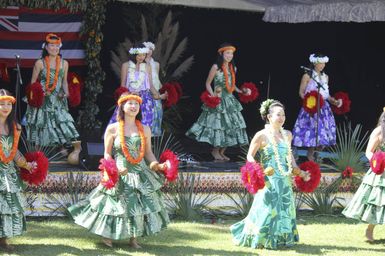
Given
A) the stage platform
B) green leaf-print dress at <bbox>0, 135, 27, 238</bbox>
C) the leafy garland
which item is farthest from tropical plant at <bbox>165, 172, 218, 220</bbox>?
the leafy garland

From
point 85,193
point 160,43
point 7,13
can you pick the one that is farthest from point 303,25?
point 85,193

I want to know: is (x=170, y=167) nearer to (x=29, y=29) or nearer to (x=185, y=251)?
(x=185, y=251)

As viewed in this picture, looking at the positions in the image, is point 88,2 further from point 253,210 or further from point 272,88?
point 253,210

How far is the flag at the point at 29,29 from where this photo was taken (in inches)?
512

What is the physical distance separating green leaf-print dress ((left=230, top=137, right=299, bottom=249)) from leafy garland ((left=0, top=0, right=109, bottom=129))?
5.25 m

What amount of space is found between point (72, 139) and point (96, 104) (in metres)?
2.69

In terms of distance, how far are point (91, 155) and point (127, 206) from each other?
11.8ft

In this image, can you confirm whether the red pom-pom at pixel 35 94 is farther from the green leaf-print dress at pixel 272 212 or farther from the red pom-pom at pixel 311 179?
the red pom-pom at pixel 311 179

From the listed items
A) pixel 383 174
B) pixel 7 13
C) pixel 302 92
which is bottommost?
pixel 383 174

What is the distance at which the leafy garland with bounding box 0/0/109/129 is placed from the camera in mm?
12874

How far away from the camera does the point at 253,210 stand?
Result: 8773mm

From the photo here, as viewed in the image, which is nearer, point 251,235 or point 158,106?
point 251,235

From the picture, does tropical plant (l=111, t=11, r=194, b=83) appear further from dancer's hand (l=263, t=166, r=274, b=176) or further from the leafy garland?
dancer's hand (l=263, t=166, r=274, b=176)

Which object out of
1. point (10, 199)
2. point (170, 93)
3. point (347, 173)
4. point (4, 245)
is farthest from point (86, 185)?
point (347, 173)
